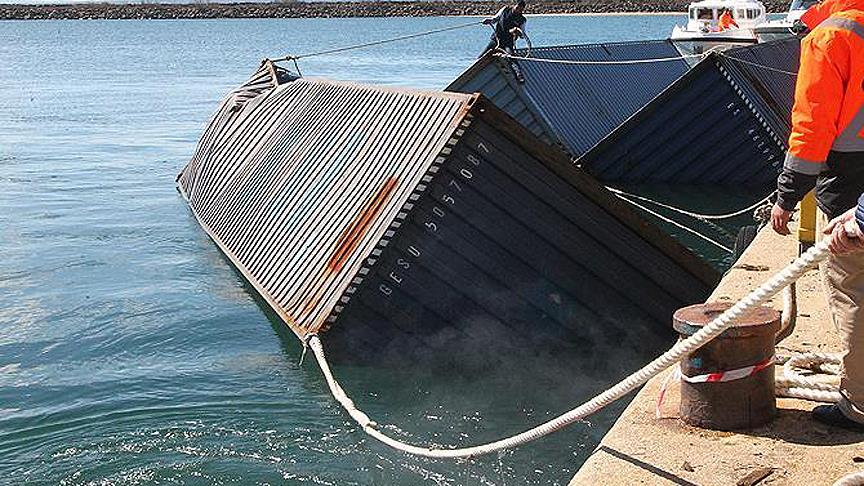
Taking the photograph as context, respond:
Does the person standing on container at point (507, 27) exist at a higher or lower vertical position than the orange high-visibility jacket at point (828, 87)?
higher

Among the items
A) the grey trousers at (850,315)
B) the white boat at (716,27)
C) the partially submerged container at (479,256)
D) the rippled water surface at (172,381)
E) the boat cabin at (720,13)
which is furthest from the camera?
the boat cabin at (720,13)

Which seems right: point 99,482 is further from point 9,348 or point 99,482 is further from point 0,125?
point 0,125

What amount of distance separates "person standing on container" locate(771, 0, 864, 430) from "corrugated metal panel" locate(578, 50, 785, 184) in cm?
1202

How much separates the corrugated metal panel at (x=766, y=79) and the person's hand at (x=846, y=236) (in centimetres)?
1285

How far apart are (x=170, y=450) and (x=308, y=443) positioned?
101cm

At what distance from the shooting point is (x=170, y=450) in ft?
27.0

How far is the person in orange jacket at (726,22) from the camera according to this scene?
3369 centimetres

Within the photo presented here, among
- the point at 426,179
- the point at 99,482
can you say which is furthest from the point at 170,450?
the point at 426,179

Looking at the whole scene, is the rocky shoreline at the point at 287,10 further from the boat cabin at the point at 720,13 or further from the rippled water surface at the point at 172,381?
the rippled water surface at the point at 172,381

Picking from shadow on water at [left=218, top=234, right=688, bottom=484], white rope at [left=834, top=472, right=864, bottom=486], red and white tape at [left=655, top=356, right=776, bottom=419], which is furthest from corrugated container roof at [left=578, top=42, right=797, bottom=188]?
white rope at [left=834, top=472, right=864, bottom=486]

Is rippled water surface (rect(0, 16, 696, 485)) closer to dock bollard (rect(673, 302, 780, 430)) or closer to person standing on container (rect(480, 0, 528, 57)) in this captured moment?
dock bollard (rect(673, 302, 780, 430))

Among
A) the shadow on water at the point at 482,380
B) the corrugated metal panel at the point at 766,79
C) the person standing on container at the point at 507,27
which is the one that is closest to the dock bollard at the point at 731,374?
the shadow on water at the point at 482,380

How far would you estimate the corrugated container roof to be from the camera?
55.3ft

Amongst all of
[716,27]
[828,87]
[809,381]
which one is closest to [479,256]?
[809,381]
